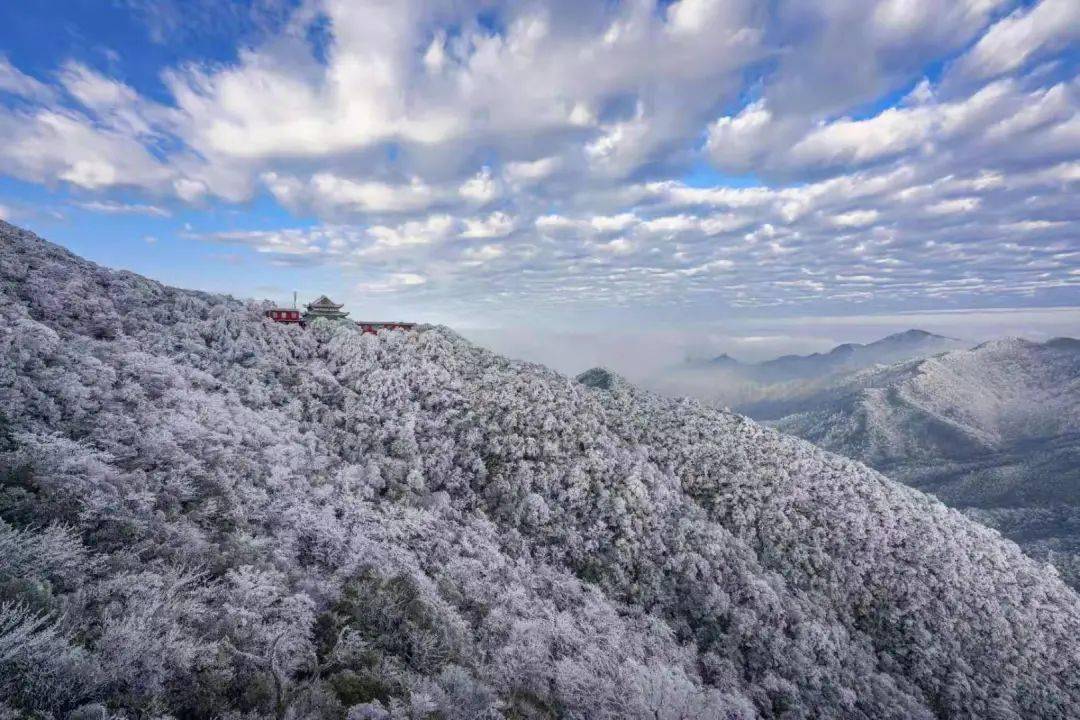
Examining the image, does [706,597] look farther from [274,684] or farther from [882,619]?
[274,684]

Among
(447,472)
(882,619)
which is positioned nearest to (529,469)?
(447,472)

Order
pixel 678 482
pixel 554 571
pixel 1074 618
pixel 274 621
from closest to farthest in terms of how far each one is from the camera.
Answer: pixel 274 621 < pixel 554 571 < pixel 678 482 < pixel 1074 618

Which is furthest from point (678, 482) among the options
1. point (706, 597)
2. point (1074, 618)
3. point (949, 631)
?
point (1074, 618)

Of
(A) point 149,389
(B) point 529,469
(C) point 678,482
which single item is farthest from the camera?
(C) point 678,482

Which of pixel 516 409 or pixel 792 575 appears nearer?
pixel 792 575

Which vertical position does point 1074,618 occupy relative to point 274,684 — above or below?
below

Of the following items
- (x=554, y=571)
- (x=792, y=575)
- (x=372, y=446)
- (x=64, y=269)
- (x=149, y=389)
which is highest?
(x=64, y=269)

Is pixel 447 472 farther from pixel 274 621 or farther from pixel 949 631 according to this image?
pixel 949 631
